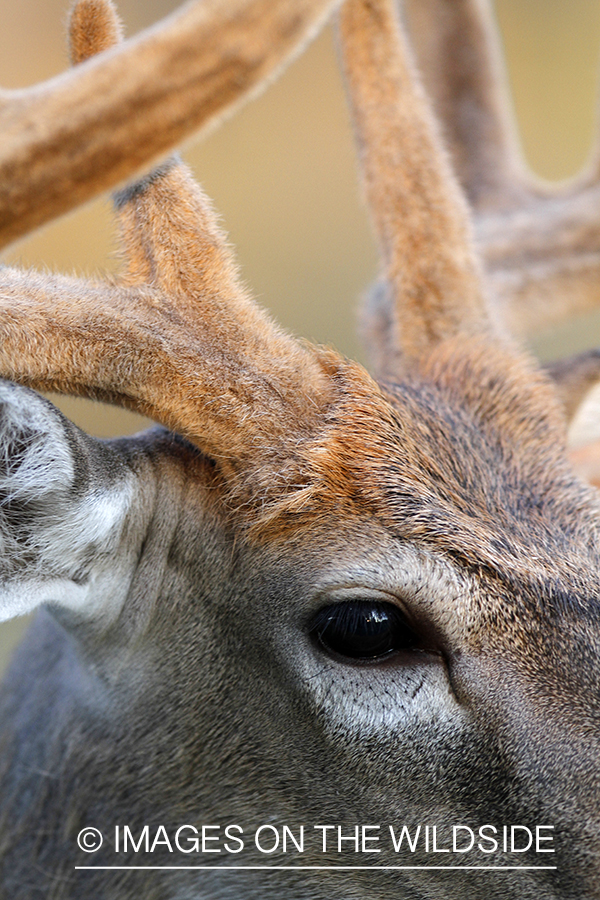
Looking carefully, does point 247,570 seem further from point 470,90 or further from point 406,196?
point 470,90

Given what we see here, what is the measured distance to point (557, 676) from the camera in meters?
1.69

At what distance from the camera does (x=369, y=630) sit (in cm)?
176

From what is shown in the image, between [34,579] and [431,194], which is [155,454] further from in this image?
[431,194]

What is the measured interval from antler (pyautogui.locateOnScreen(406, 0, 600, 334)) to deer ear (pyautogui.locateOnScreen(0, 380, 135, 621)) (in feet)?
6.33

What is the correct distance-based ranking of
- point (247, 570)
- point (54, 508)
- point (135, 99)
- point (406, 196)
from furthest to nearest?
point (406, 196) < point (247, 570) < point (54, 508) < point (135, 99)

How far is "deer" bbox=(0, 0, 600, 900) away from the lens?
64.5 inches

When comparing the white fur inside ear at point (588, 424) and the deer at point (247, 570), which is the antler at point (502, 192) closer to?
the white fur inside ear at point (588, 424)

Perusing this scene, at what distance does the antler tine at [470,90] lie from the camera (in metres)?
3.64

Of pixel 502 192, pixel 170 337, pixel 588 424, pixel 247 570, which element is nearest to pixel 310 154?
pixel 502 192

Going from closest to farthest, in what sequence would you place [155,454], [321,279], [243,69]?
[243,69], [155,454], [321,279]

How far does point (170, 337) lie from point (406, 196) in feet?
3.43

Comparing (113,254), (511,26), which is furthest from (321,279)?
(113,254)

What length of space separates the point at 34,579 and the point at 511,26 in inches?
462

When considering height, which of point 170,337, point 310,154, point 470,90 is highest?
point 310,154
